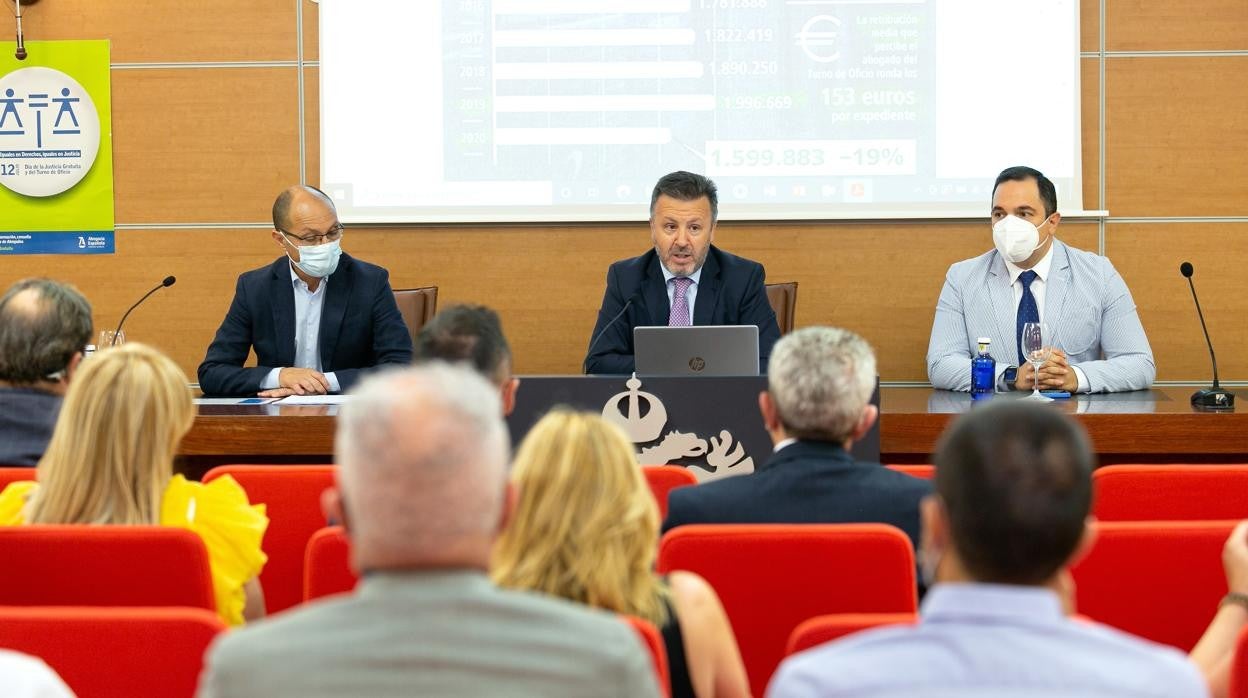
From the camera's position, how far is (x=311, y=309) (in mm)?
4590

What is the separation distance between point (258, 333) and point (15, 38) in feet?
7.15

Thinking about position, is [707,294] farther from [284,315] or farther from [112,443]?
[112,443]

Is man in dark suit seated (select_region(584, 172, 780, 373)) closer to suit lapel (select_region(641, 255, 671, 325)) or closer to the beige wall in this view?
suit lapel (select_region(641, 255, 671, 325))

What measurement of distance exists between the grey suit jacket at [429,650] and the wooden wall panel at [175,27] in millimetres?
4909

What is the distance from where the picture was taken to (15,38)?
5.66 meters

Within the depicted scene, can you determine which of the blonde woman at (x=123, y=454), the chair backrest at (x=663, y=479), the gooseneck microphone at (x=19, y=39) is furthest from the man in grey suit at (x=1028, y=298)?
the gooseneck microphone at (x=19, y=39)

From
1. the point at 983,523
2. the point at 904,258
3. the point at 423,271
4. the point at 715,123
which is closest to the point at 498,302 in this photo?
the point at 423,271

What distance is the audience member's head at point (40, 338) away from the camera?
8.48 ft

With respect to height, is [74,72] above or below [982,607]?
above

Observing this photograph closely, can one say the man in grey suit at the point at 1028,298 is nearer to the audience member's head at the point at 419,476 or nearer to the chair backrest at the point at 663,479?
the chair backrest at the point at 663,479

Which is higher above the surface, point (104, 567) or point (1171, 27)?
point (1171, 27)

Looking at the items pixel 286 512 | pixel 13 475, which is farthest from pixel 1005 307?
pixel 13 475

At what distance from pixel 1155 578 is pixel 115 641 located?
1.43m

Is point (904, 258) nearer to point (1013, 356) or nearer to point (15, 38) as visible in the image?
point (1013, 356)
